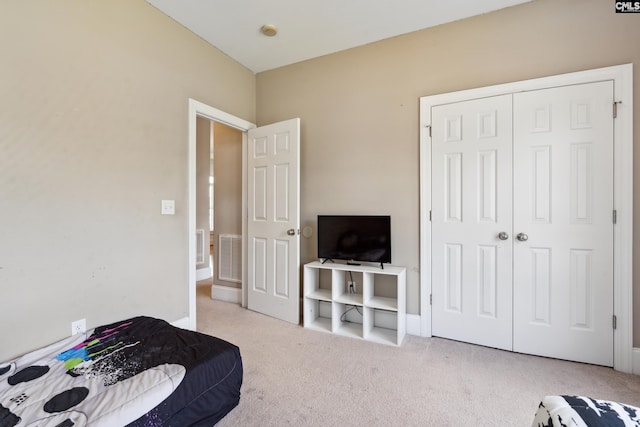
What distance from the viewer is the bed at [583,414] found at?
0.87m

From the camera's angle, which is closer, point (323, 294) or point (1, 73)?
point (1, 73)

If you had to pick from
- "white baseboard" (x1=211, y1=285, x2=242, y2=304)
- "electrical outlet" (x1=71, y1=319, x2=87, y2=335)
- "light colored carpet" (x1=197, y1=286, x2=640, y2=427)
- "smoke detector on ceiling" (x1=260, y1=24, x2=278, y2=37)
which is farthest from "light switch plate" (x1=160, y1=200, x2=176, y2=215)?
"smoke detector on ceiling" (x1=260, y1=24, x2=278, y2=37)

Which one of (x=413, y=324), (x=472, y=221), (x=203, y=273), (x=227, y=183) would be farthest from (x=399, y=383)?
(x=203, y=273)

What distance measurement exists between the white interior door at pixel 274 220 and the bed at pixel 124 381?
1333 mm

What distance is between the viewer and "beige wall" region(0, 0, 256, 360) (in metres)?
1.67

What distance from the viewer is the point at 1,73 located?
161cm

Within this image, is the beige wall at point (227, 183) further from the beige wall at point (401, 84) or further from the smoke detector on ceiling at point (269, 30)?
the smoke detector on ceiling at point (269, 30)

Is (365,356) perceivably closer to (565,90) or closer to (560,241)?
(560,241)

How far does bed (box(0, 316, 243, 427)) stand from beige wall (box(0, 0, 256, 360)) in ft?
1.10

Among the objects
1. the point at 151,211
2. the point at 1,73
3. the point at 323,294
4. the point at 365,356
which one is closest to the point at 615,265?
the point at 365,356

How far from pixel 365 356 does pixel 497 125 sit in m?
2.17

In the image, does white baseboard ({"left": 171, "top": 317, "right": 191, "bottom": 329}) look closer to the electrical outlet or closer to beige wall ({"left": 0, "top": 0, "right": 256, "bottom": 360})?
beige wall ({"left": 0, "top": 0, "right": 256, "bottom": 360})

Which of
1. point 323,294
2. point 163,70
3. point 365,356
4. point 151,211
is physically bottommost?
point 365,356

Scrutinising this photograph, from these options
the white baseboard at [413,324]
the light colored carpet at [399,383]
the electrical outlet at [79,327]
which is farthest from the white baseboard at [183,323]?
the white baseboard at [413,324]
